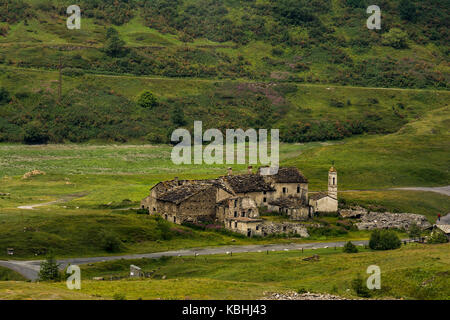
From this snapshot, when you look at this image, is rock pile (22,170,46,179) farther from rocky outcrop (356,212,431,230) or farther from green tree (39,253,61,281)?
green tree (39,253,61,281)

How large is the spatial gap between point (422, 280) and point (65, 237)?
40870 mm

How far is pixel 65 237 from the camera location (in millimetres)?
83062

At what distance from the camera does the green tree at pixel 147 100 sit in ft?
646

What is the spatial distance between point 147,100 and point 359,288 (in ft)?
470

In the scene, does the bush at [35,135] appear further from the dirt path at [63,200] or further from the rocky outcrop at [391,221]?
the rocky outcrop at [391,221]

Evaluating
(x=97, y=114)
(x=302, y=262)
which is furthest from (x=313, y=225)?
(x=97, y=114)

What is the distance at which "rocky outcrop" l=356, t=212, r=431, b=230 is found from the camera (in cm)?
10138

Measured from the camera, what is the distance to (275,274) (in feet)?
232

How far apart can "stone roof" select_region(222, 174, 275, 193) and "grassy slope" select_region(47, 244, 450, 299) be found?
20.9 metres

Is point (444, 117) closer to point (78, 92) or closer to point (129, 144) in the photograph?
point (129, 144)

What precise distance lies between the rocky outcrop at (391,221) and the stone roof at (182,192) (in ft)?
74.0

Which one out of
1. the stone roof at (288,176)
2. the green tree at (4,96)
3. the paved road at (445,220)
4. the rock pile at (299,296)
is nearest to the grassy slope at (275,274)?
the rock pile at (299,296)

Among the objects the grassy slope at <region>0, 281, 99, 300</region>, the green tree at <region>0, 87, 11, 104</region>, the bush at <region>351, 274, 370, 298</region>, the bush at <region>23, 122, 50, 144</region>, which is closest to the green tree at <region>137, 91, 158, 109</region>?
the bush at <region>23, 122, 50, 144</region>

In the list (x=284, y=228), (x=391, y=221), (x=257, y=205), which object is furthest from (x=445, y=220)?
(x=257, y=205)
